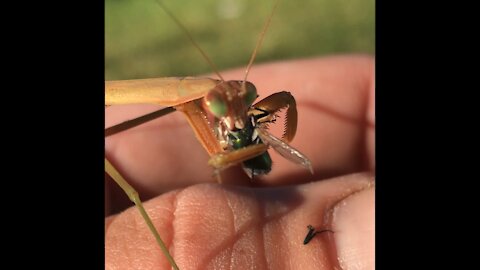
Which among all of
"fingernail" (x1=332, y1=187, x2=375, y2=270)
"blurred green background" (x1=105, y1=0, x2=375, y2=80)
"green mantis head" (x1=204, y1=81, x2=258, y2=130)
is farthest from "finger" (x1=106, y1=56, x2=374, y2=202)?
"blurred green background" (x1=105, y1=0, x2=375, y2=80)

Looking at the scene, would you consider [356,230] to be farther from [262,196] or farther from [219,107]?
[219,107]

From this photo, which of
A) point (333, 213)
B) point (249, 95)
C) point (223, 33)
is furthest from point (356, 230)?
point (223, 33)

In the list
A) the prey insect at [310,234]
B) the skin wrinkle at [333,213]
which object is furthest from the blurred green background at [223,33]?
the prey insect at [310,234]

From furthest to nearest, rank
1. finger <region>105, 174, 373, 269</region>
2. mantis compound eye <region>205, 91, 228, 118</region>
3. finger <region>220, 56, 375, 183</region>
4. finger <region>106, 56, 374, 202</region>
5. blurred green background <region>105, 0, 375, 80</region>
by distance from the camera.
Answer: blurred green background <region>105, 0, 375, 80</region>
finger <region>220, 56, 375, 183</region>
finger <region>106, 56, 374, 202</region>
finger <region>105, 174, 373, 269</region>
mantis compound eye <region>205, 91, 228, 118</region>

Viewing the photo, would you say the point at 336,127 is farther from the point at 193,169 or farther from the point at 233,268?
the point at 233,268

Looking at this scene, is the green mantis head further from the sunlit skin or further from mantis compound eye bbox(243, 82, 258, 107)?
the sunlit skin

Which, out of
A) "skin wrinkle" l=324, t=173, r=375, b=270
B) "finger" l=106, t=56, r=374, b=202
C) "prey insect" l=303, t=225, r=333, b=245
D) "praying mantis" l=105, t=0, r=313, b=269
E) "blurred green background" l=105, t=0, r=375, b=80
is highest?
"praying mantis" l=105, t=0, r=313, b=269
